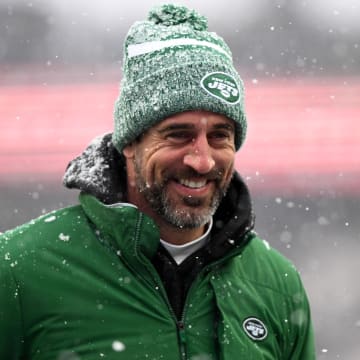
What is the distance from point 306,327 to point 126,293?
22.4 inches

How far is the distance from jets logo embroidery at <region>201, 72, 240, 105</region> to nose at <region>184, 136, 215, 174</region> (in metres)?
0.15

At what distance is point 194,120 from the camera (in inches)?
90.1

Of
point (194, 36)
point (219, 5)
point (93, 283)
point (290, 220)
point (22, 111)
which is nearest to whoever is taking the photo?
point (93, 283)

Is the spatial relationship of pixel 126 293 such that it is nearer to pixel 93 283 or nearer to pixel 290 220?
pixel 93 283

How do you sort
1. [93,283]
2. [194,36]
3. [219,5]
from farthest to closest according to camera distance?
1. [219,5]
2. [194,36]
3. [93,283]

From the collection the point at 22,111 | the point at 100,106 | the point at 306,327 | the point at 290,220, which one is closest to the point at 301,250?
the point at 290,220

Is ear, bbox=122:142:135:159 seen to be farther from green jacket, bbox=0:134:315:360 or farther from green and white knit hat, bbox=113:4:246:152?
green jacket, bbox=0:134:315:360

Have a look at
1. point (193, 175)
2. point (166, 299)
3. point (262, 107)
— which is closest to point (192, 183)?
point (193, 175)

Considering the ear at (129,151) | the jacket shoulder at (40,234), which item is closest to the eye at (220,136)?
the ear at (129,151)

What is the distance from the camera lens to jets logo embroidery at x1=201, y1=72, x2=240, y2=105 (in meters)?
2.33

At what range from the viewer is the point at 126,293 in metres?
2.22

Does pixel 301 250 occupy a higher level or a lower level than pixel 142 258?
higher

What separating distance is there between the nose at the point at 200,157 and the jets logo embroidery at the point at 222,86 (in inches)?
5.8

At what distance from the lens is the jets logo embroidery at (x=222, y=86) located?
2.33m
